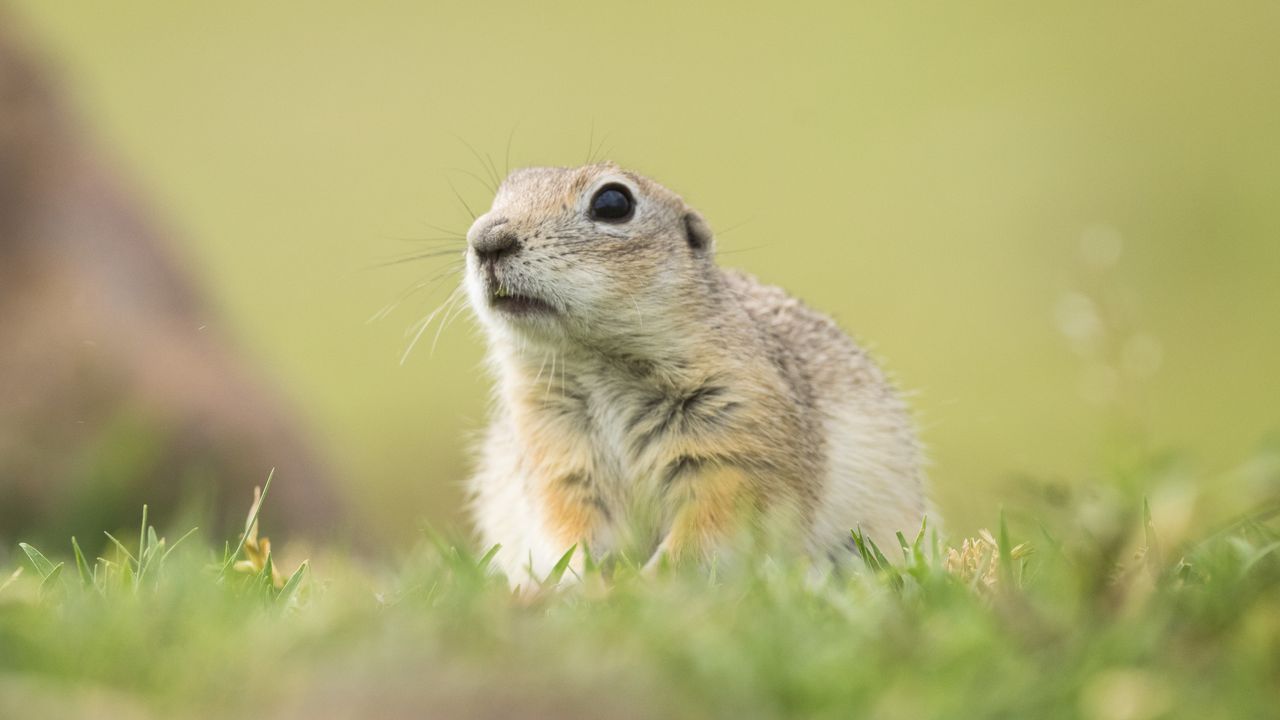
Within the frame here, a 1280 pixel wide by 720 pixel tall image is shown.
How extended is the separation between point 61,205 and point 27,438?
6.40 ft

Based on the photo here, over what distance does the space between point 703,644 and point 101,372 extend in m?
6.72

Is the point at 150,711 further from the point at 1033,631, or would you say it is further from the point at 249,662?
the point at 1033,631

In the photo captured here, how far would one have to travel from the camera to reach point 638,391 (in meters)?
5.23

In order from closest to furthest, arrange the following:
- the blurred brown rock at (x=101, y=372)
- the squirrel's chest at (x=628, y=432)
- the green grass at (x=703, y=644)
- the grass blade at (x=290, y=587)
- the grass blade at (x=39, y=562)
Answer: the green grass at (x=703, y=644) < the grass blade at (x=290, y=587) < the grass blade at (x=39, y=562) < the squirrel's chest at (x=628, y=432) < the blurred brown rock at (x=101, y=372)

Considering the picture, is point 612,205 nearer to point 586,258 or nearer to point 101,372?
point 586,258

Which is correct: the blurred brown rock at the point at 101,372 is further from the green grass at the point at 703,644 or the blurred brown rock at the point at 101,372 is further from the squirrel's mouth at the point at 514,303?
the green grass at the point at 703,644

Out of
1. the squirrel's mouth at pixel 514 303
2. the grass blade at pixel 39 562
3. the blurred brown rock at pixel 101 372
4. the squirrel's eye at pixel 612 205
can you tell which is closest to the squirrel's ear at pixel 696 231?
the squirrel's eye at pixel 612 205

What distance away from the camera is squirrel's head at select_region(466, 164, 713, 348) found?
4.83 meters

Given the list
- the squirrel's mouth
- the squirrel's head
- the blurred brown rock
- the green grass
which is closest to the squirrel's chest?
the squirrel's head

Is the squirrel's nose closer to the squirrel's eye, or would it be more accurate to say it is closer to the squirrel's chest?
the squirrel's eye

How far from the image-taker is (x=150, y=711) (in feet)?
7.57

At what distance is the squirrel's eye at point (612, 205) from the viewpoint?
5.30m

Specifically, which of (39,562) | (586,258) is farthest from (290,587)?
(586,258)

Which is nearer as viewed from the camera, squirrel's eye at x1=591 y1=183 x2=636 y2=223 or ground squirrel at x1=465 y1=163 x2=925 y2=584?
ground squirrel at x1=465 y1=163 x2=925 y2=584
